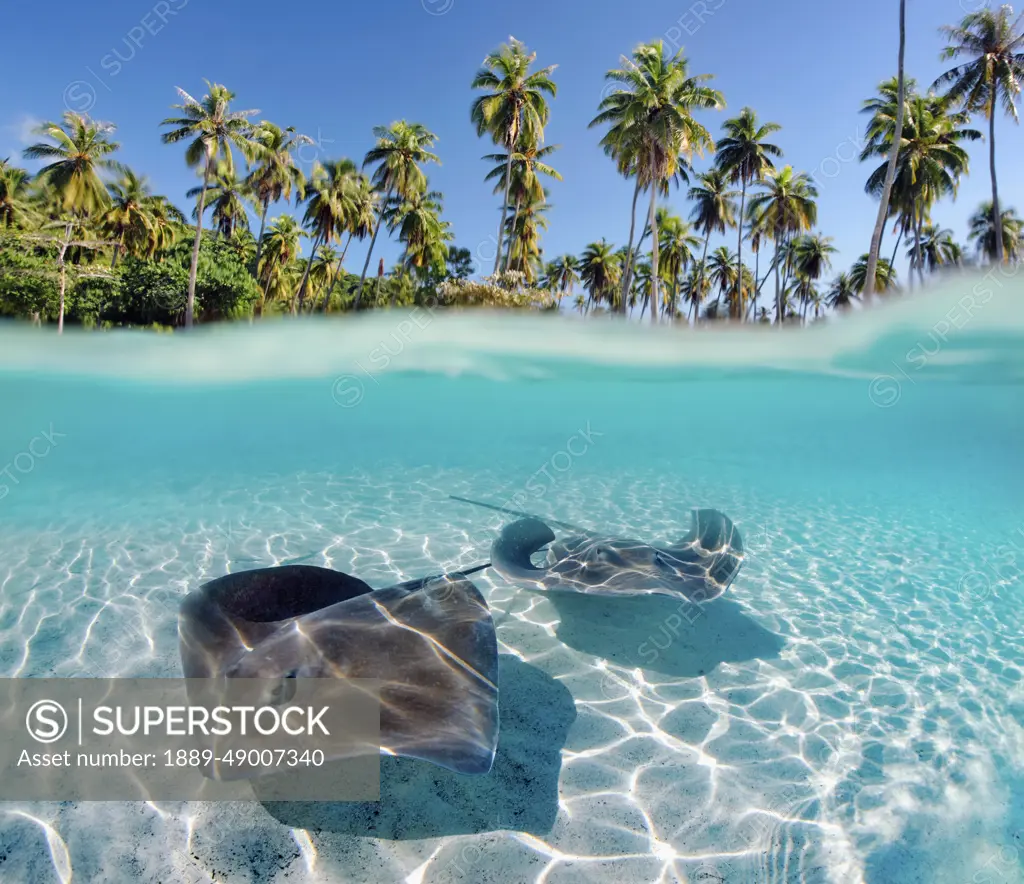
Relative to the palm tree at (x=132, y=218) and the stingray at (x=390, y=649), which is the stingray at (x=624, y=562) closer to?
the stingray at (x=390, y=649)

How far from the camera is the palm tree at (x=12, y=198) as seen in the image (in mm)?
33344

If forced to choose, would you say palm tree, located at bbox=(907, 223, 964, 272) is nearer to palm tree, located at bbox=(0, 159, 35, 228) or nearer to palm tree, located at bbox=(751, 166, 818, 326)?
palm tree, located at bbox=(751, 166, 818, 326)

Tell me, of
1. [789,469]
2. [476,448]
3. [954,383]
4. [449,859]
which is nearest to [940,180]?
[954,383]

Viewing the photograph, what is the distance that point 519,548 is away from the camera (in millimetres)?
5980

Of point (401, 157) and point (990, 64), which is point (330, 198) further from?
point (990, 64)

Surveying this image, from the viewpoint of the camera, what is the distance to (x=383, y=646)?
341cm

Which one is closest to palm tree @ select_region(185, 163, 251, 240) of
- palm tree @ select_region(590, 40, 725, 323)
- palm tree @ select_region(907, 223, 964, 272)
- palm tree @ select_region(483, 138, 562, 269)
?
palm tree @ select_region(483, 138, 562, 269)

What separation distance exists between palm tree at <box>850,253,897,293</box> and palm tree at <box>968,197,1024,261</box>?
6353mm

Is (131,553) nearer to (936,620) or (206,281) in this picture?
(936,620)

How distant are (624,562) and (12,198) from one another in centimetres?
4635

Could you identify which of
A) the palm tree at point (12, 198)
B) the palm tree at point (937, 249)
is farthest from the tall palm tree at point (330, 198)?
the palm tree at point (937, 249)

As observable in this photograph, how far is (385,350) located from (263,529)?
7961 millimetres

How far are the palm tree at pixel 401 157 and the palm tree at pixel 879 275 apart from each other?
31.6 m

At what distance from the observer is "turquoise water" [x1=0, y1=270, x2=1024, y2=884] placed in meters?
3.50
